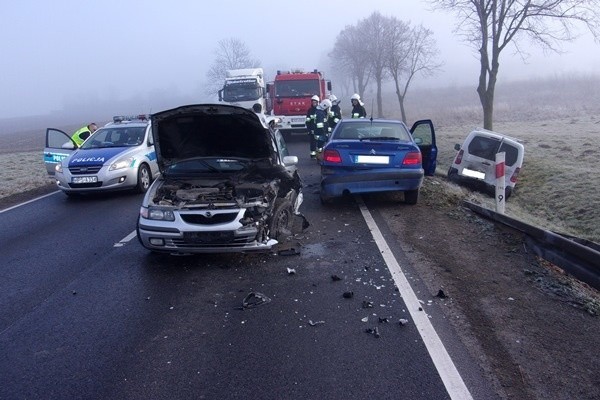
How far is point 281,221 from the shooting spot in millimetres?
6902

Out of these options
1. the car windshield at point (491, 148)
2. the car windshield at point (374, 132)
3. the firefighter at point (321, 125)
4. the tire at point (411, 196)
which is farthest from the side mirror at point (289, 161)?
the firefighter at point (321, 125)

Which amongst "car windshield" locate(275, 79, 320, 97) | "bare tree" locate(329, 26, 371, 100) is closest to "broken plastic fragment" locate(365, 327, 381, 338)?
"car windshield" locate(275, 79, 320, 97)

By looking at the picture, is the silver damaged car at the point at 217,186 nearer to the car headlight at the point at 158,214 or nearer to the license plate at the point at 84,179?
the car headlight at the point at 158,214

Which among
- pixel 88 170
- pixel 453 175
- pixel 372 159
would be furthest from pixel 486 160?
pixel 88 170

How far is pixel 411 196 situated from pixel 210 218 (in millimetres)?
4324

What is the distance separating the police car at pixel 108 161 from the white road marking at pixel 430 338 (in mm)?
6821

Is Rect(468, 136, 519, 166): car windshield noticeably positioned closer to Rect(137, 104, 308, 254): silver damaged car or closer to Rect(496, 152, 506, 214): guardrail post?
Rect(496, 152, 506, 214): guardrail post

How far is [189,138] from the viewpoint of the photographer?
754 cm

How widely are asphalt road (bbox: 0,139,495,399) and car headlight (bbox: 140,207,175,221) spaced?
0.63 meters

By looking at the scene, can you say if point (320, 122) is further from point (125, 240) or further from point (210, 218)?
point (210, 218)

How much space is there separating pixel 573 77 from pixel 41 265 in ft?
243

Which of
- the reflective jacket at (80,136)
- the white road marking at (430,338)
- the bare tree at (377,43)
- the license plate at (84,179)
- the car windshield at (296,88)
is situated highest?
the bare tree at (377,43)

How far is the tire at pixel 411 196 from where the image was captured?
9.05 meters

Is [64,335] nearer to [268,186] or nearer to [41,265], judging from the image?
[41,265]
